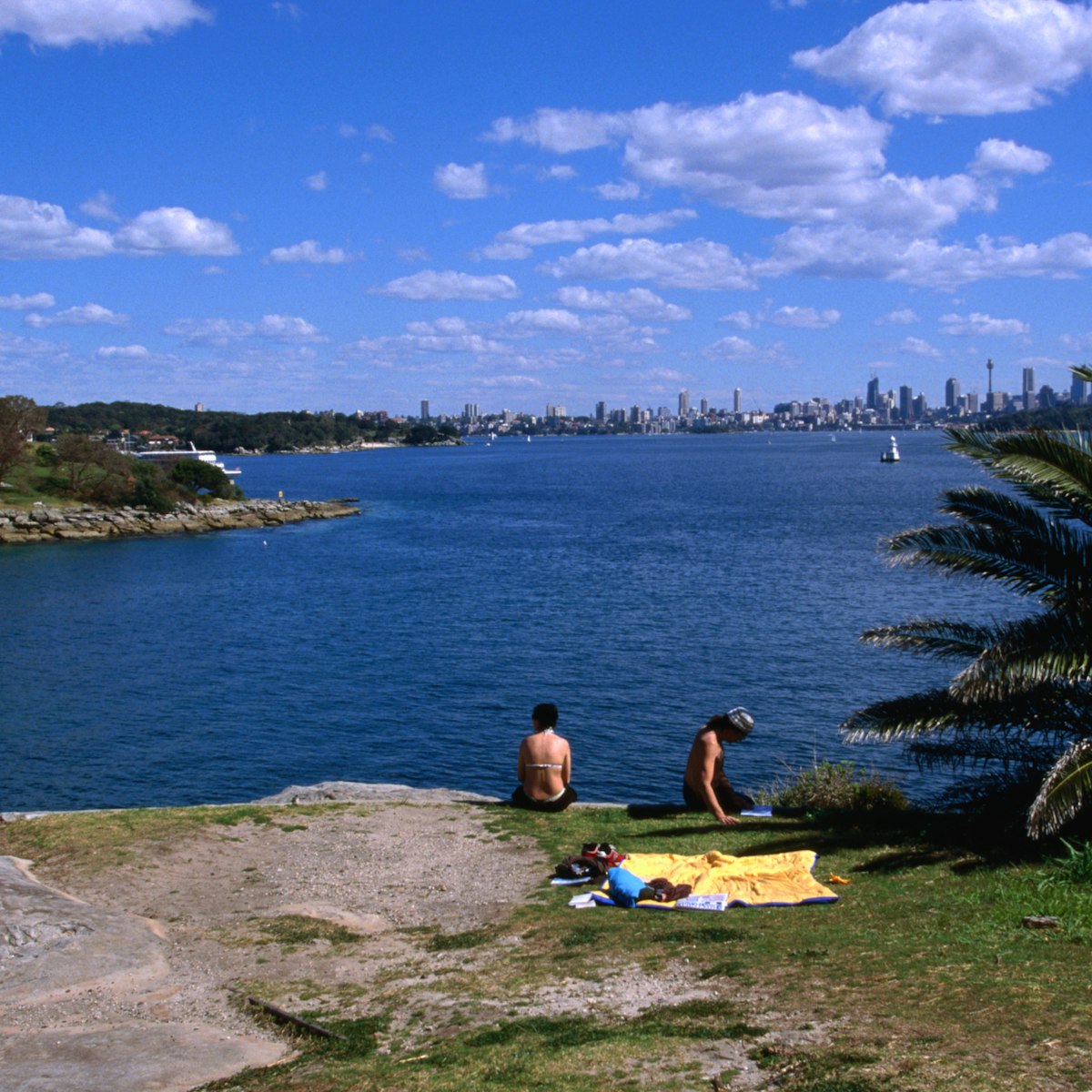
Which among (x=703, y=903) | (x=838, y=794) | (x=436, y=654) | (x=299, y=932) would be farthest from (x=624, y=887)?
(x=436, y=654)

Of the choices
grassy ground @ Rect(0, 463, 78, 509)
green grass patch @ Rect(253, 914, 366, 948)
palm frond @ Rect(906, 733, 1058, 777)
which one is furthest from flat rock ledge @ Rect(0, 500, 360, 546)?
palm frond @ Rect(906, 733, 1058, 777)

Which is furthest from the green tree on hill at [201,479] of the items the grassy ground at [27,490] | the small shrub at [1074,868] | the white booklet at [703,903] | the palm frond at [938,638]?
the small shrub at [1074,868]

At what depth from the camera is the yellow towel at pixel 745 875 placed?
31.1 ft

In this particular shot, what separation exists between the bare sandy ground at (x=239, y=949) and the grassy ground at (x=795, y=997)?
0.14m

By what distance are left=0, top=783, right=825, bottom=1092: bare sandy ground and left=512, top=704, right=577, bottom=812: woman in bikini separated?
696 mm

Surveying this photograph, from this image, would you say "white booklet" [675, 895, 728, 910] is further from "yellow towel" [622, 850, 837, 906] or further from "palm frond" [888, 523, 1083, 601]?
"palm frond" [888, 523, 1083, 601]

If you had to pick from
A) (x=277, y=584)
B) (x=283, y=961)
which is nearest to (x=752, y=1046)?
(x=283, y=961)

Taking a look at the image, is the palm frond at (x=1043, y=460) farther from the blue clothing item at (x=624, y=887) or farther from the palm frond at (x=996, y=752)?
the blue clothing item at (x=624, y=887)

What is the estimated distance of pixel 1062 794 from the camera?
9.88m

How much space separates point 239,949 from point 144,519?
75.5 metres

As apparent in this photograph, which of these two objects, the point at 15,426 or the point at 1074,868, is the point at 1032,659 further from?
the point at 15,426

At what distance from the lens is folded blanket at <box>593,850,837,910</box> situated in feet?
31.0

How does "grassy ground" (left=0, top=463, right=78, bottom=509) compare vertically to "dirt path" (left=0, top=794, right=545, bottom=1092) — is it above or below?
above

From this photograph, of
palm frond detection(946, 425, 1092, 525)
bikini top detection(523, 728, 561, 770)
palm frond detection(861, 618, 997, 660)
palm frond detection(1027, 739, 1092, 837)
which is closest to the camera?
palm frond detection(1027, 739, 1092, 837)
